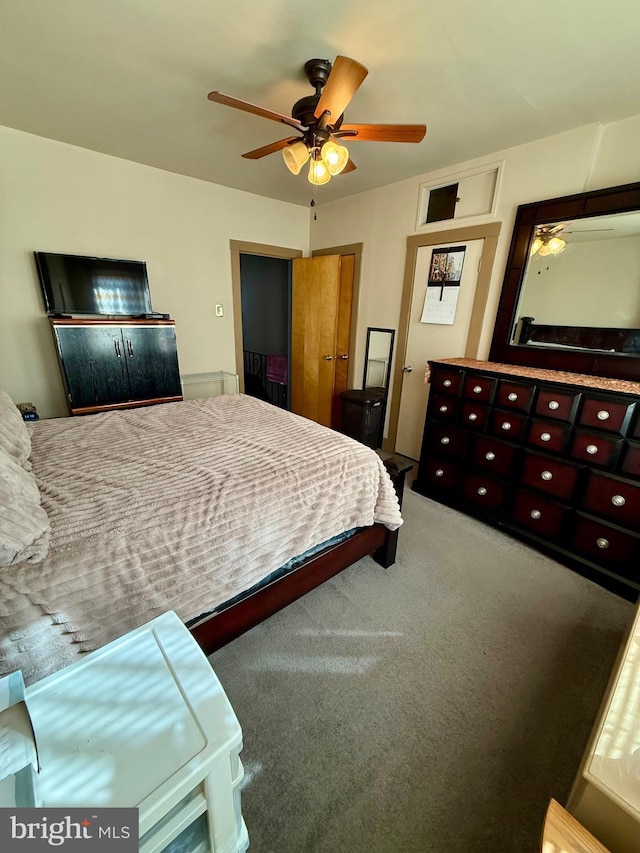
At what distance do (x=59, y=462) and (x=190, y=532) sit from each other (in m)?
0.83

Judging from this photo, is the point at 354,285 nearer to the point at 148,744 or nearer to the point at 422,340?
the point at 422,340

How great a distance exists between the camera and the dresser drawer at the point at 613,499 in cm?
175

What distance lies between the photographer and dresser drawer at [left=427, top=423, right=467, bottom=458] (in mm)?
2473

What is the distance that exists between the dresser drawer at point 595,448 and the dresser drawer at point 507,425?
0.94 feet

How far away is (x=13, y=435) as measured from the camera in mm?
1492

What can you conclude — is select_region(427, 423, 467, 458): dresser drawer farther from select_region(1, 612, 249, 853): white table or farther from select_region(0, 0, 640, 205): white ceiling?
select_region(1, 612, 249, 853): white table

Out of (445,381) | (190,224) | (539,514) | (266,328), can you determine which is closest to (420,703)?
(539,514)

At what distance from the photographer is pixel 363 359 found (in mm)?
3725

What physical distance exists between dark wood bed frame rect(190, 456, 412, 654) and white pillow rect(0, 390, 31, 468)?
106cm

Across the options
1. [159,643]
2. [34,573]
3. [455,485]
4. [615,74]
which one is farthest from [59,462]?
[615,74]

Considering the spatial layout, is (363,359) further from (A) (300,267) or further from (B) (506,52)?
(B) (506,52)

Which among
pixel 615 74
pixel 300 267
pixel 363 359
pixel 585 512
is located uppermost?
pixel 615 74

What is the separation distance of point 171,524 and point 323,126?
1959mm

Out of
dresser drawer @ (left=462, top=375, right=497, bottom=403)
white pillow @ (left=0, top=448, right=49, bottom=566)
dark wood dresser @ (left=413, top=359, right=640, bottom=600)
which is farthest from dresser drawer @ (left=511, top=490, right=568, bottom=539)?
white pillow @ (left=0, top=448, right=49, bottom=566)
